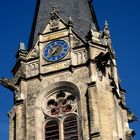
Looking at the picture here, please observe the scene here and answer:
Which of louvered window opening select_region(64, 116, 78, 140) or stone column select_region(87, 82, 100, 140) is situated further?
louvered window opening select_region(64, 116, 78, 140)

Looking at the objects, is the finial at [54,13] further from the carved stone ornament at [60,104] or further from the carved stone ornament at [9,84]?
the carved stone ornament at [60,104]

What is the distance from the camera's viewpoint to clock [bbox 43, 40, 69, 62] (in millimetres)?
38719

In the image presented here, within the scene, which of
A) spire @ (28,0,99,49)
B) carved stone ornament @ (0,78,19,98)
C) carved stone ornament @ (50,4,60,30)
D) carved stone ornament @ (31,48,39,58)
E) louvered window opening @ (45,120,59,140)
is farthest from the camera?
spire @ (28,0,99,49)

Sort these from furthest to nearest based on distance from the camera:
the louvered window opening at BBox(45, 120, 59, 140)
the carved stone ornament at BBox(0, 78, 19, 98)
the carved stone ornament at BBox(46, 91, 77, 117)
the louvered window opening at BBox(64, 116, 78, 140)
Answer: the carved stone ornament at BBox(0, 78, 19, 98) → the carved stone ornament at BBox(46, 91, 77, 117) → the louvered window opening at BBox(45, 120, 59, 140) → the louvered window opening at BBox(64, 116, 78, 140)

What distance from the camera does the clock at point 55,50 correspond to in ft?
127

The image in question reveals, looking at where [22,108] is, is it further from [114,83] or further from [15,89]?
[114,83]

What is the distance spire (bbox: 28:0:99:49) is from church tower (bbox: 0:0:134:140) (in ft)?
0.38

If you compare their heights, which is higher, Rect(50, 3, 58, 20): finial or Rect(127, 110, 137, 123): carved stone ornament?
Rect(50, 3, 58, 20): finial

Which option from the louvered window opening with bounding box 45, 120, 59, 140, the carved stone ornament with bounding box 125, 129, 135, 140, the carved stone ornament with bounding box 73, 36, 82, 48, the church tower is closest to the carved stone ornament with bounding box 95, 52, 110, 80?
the church tower

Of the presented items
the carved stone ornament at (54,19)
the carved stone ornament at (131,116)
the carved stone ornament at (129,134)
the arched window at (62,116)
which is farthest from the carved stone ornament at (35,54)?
the carved stone ornament at (129,134)

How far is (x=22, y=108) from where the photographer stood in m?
36.9

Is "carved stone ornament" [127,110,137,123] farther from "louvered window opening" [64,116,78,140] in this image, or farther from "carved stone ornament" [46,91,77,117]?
"louvered window opening" [64,116,78,140]

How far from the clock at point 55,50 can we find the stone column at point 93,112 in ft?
11.6

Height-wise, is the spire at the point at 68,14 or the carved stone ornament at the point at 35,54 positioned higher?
the spire at the point at 68,14
